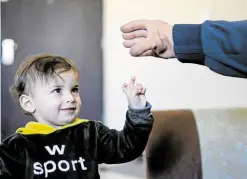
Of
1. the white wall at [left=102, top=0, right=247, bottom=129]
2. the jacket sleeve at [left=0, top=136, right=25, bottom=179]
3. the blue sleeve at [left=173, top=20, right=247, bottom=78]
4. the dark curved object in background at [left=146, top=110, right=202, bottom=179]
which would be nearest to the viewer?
the blue sleeve at [left=173, top=20, right=247, bottom=78]

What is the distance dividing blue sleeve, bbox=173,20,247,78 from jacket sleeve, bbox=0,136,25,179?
0.47 m

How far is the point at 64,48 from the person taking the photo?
1.47m

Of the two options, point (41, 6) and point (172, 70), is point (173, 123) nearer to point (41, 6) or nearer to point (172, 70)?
point (172, 70)

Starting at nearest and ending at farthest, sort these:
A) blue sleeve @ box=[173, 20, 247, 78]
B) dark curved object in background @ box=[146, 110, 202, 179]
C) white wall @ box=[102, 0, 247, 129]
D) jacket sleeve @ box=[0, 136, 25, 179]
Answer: blue sleeve @ box=[173, 20, 247, 78], jacket sleeve @ box=[0, 136, 25, 179], dark curved object in background @ box=[146, 110, 202, 179], white wall @ box=[102, 0, 247, 129]

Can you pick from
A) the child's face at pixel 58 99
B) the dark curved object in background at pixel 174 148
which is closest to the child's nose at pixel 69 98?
the child's face at pixel 58 99

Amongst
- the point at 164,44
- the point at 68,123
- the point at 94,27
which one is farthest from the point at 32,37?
the point at 164,44

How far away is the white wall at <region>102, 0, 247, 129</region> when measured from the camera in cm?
120

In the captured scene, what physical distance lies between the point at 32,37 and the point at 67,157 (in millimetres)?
698

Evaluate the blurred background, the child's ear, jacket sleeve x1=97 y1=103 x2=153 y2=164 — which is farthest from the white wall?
the child's ear

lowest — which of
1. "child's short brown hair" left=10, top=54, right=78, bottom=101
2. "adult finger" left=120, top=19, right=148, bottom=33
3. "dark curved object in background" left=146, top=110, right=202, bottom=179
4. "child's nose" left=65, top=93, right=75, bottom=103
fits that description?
"dark curved object in background" left=146, top=110, right=202, bottom=179

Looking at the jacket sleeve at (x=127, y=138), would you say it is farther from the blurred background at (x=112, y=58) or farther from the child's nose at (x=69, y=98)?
the blurred background at (x=112, y=58)

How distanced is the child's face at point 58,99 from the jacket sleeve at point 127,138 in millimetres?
82

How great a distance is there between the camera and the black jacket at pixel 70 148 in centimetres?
93

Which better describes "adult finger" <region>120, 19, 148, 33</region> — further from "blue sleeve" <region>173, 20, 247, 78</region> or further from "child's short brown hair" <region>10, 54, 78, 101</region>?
"child's short brown hair" <region>10, 54, 78, 101</region>
